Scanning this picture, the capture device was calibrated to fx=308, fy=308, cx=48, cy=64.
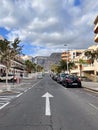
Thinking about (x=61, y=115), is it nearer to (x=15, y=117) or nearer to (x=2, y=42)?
(x=15, y=117)

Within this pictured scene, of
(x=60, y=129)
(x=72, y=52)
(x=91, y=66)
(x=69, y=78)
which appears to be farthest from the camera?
(x=72, y=52)

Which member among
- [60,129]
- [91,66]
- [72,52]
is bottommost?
[60,129]

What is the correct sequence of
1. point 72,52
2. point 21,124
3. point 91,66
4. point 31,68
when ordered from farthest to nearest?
point 72,52 → point 31,68 → point 91,66 → point 21,124

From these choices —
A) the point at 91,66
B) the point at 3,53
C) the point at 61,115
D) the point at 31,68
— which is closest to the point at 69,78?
the point at 3,53

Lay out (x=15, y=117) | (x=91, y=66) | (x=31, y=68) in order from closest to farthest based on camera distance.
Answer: (x=15, y=117) → (x=91, y=66) → (x=31, y=68)

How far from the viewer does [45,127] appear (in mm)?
9219

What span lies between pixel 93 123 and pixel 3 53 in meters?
45.7

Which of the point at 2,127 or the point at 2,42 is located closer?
the point at 2,127

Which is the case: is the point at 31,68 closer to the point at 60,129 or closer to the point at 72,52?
the point at 72,52

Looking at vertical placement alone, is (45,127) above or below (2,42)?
below

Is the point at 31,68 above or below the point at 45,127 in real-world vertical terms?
above

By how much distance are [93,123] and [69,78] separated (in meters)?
29.0

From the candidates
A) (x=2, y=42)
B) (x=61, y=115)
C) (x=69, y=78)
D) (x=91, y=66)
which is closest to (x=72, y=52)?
(x=91, y=66)

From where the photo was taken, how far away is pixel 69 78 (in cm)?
3894
